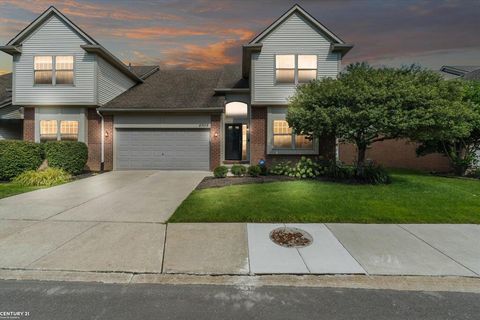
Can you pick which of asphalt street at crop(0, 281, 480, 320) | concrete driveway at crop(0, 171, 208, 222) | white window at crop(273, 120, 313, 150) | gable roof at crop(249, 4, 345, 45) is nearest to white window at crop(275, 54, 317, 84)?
gable roof at crop(249, 4, 345, 45)

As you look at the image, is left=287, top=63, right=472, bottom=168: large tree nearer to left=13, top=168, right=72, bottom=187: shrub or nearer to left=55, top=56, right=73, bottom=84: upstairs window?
left=13, top=168, right=72, bottom=187: shrub

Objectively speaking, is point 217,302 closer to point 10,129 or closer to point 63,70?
point 63,70

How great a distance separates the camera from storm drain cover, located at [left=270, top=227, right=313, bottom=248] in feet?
17.8

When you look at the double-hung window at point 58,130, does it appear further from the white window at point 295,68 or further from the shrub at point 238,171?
the white window at point 295,68

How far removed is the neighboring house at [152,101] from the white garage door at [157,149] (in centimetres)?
6

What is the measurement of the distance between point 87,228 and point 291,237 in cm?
430

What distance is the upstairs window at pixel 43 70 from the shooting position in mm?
15852

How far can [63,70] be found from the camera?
1584 centimetres

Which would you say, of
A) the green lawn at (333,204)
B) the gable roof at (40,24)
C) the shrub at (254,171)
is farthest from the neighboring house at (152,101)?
the green lawn at (333,204)

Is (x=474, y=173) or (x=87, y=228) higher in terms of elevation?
(x=474, y=173)

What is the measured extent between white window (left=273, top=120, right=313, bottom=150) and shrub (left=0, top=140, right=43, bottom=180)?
11.5 metres

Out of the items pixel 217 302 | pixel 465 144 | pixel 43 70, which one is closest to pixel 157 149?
pixel 43 70

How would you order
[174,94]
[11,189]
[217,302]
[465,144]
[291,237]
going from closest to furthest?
[217,302], [291,237], [11,189], [465,144], [174,94]

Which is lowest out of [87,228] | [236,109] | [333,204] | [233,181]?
[87,228]
